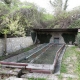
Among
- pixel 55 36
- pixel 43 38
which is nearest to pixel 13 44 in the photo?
pixel 43 38

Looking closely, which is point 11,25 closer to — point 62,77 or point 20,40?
point 20,40

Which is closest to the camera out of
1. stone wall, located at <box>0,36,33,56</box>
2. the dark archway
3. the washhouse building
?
stone wall, located at <box>0,36,33,56</box>

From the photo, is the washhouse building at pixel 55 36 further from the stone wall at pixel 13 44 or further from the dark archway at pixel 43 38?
the stone wall at pixel 13 44

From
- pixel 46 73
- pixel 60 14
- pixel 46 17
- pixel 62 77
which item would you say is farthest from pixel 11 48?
pixel 60 14

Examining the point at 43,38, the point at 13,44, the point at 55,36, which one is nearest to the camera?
the point at 13,44

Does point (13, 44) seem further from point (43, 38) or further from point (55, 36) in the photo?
point (55, 36)

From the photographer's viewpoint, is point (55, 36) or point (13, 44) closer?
point (13, 44)

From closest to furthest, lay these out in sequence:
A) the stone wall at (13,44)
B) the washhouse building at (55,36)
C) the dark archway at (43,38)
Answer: the stone wall at (13,44)
the washhouse building at (55,36)
the dark archway at (43,38)

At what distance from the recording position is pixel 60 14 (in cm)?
1836

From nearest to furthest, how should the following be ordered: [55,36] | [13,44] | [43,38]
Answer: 1. [13,44]
2. [55,36]
3. [43,38]

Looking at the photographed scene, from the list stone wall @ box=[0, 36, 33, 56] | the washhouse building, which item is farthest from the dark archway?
stone wall @ box=[0, 36, 33, 56]

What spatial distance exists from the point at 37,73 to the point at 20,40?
23.2 feet

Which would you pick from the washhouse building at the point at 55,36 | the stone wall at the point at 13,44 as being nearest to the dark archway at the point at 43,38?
the washhouse building at the point at 55,36

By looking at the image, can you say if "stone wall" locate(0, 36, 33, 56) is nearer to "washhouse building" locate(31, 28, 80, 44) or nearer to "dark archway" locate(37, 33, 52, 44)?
"washhouse building" locate(31, 28, 80, 44)
